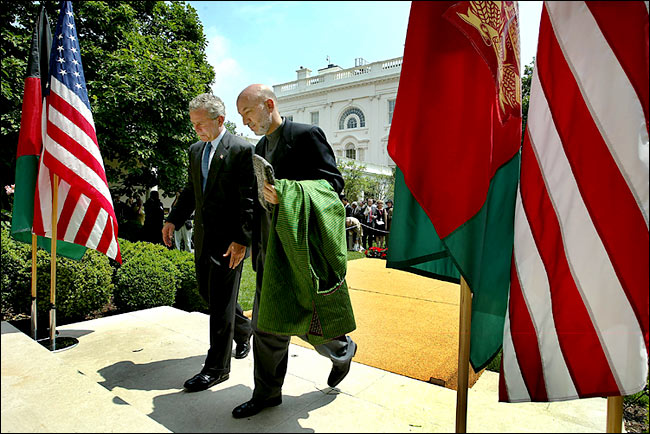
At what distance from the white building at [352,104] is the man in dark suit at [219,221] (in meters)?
36.3

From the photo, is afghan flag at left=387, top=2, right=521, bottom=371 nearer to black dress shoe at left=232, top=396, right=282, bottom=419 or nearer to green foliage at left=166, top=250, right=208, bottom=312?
black dress shoe at left=232, top=396, right=282, bottom=419

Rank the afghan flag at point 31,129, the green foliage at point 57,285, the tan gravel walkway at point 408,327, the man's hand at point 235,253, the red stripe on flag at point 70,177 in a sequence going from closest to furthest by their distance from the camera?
1. the man's hand at point 235,253
2. the tan gravel walkway at point 408,327
3. the red stripe on flag at point 70,177
4. the afghan flag at point 31,129
5. the green foliage at point 57,285

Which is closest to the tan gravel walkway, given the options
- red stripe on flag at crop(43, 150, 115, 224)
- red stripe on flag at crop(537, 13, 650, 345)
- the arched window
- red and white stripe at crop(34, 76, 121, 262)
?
red stripe on flag at crop(537, 13, 650, 345)

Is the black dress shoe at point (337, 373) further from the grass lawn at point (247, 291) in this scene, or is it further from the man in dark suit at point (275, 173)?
the grass lawn at point (247, 291)

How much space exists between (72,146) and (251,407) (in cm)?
302

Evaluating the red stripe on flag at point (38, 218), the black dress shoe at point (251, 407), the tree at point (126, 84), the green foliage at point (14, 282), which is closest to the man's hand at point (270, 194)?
the black dress shoe at point (251, 407)

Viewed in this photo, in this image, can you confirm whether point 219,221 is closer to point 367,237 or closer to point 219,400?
point 219,400

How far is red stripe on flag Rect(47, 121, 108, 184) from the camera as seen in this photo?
13.0 ft

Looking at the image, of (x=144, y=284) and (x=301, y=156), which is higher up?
(x=301, y=156)

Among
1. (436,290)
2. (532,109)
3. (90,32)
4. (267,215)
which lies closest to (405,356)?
(267,215)

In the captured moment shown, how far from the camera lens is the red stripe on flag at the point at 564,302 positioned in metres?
1.84

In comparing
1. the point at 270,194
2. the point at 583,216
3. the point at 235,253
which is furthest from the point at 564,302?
the point at 235,253

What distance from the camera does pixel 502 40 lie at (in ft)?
6.74

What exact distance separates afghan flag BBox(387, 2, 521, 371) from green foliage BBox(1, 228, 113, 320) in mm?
A: 4568
